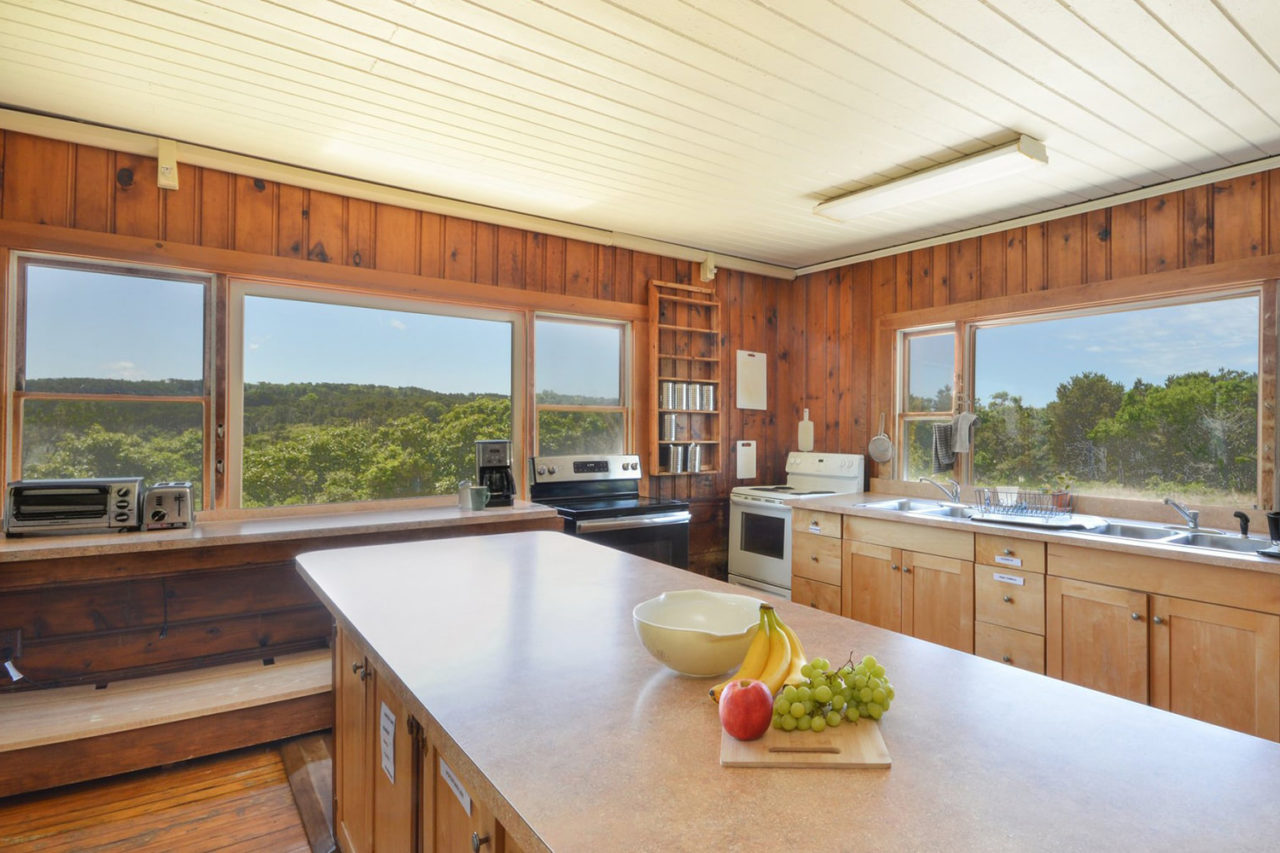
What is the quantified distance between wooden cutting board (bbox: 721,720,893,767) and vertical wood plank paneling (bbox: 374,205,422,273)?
2979 millimetres

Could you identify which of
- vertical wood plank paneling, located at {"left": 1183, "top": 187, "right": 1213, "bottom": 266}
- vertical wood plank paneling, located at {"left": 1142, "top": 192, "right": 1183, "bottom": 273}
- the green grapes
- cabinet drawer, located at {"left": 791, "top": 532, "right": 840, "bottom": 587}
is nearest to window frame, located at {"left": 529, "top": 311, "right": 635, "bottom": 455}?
cabinet drawer, located at {"left": 791, "top": 532, "right": 840, "bottom": 587}

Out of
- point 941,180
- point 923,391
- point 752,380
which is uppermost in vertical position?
point 941,180

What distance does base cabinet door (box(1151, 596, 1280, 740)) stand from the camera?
6.95ft

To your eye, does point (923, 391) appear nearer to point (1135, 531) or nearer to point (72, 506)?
point (1135, 531)

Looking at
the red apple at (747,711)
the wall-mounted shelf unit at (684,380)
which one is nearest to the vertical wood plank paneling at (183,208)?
the wall-mounted shelf unit at (684,380)

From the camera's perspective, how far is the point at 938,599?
10.2 ft

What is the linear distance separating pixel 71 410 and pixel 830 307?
4.13 metres

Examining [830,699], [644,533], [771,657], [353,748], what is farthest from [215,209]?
[830,699]

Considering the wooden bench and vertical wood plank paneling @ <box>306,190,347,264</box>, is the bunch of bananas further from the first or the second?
vertical wood plank paneling @ <box>306,190,347,264</box>

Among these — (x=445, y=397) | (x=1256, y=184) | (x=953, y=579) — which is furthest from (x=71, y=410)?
(x=1256, y=184)

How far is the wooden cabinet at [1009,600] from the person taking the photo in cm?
272

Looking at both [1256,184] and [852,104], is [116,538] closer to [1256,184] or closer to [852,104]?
[852,104]

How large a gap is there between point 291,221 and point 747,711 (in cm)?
303

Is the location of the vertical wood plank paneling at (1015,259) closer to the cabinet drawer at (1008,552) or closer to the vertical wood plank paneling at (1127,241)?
the vertical wood plank paneling at (1127,241)
